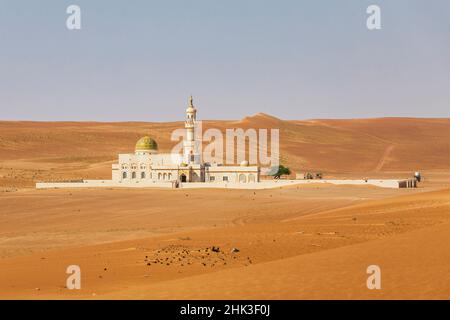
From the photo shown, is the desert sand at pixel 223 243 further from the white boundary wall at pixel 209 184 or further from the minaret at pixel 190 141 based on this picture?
the minaret at pixel 190 141

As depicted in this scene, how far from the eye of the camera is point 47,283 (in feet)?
56.4

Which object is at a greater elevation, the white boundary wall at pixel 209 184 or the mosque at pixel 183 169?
the mosque at pixel 183 169

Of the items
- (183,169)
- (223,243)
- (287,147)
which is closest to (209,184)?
(183,169)

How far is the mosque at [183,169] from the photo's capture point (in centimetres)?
6956

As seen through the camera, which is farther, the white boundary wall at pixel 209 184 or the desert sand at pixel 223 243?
the white boundary wall at pixel 209 184

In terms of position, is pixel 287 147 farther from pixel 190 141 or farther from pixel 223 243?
pixel 223 243

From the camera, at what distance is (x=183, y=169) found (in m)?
69.6

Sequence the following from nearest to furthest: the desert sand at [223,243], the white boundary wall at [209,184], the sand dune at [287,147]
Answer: the desert sand at [223,243] < the white boundary wall at [209,184] < the sand dune at [287,147]

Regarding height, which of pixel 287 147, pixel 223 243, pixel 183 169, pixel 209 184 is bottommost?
pixel 209 184

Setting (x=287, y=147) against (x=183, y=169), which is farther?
(x=287, y=147)

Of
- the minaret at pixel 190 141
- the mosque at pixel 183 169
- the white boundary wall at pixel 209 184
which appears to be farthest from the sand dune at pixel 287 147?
the minaret at pixel 190 141

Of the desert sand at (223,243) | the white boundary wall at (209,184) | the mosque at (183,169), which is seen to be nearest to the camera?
the desert sand at (223,243)

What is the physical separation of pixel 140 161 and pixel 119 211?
2896 centimetres
